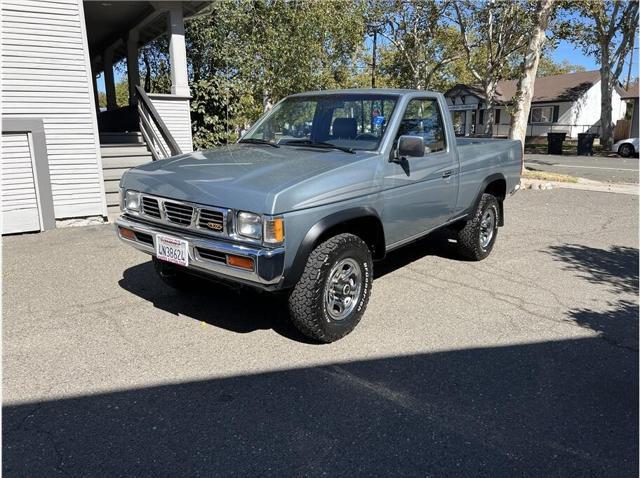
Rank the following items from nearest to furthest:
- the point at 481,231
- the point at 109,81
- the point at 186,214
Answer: the point at 186,214 < the point at 481,231 < the point at 109,81

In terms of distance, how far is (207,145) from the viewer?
467 inches

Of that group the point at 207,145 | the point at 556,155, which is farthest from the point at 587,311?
the point at 556,155

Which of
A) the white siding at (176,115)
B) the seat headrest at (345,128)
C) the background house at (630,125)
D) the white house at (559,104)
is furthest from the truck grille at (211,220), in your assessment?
the white house at (559,104)

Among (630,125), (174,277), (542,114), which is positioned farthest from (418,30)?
(174,277)

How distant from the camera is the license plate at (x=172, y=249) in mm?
3631

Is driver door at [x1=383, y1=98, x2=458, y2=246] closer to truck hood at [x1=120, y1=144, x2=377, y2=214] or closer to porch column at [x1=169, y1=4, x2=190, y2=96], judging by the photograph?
truck hood at [x1=120, y1=144, x2=377, y2=214]

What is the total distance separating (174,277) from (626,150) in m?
25.8

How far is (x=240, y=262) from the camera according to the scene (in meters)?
3.34

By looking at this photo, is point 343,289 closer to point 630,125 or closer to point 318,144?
point 318,144

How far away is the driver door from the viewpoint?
14.2 feet

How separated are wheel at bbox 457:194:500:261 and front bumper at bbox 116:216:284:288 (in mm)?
3236

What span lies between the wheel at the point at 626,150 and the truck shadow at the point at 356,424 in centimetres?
2436

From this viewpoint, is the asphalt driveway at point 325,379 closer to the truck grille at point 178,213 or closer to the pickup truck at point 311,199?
the pickup truck at point 311,199

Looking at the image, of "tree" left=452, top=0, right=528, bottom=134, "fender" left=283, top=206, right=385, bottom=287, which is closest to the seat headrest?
"fender" left=283, top=206, right=385, bottom=287
